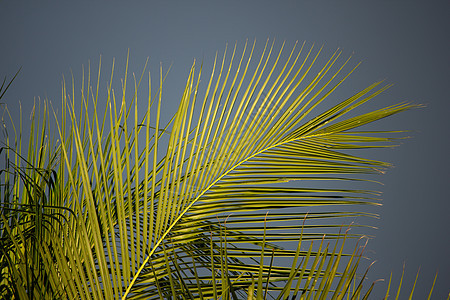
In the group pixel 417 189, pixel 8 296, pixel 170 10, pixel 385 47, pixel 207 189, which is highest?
pixel 170 10

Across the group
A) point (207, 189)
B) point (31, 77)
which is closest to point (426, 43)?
point (31, 77)

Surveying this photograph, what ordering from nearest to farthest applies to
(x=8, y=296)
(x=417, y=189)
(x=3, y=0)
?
(x=8, y=296) → (x=3, y=0) → (x=417, y=189)

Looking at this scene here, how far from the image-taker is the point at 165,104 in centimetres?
302

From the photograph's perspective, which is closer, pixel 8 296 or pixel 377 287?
pixel 8 296

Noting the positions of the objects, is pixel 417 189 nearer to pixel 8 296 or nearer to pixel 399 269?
pixel 399 269

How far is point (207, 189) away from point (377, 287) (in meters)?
2.62

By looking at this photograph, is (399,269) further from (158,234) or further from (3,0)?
(3,0)

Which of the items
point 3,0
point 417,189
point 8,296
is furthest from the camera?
point 417,189

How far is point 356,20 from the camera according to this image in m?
3.05

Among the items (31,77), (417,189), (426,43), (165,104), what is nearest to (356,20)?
(426,43)

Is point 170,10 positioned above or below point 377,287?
above

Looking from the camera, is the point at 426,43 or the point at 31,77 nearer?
the point at 31,77

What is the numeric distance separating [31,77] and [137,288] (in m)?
2.47

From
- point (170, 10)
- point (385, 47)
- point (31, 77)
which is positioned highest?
point (170, 10)
